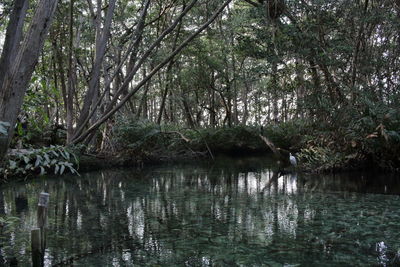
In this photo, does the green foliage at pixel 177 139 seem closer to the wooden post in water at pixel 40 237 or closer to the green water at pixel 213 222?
the green water at pixel 213 222

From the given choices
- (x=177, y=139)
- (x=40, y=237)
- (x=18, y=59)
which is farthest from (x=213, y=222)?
(x=177, y=139)

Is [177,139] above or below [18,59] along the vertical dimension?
below

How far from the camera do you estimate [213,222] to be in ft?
18.5

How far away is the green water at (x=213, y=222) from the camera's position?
4172mm

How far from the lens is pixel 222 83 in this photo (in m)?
21.5

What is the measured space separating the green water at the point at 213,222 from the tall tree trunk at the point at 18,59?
175 cm

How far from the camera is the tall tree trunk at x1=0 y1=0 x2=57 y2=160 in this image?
2.93 metres

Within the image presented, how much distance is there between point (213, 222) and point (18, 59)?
351cm

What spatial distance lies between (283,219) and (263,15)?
6684 mm

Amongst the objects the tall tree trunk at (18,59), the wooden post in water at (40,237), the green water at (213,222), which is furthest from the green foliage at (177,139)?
the tall tree trunk at (18,59)

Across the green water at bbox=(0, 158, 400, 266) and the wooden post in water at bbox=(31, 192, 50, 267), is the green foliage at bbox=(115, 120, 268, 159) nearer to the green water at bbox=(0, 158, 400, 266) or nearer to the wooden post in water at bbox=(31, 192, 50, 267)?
the green water at bbox=(0, 158, 400, 266)

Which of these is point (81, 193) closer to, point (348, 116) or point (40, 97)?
point (40, 97)

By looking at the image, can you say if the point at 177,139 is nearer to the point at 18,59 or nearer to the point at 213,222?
the point at 213,222

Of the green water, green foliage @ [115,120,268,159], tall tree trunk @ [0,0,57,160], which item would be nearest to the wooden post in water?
the green water
